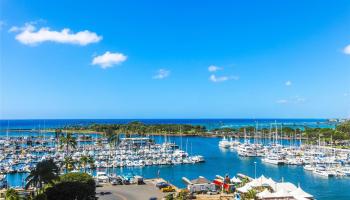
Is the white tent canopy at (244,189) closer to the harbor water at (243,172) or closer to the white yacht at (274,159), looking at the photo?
the harbor water at (243,172)

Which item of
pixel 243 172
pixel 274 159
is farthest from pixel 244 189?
pixel 274 159

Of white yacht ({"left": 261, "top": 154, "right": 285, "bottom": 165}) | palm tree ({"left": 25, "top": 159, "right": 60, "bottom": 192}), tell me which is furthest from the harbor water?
palm tree ({"left": 25, "top": 159, "right": 60, "bottom": 192})

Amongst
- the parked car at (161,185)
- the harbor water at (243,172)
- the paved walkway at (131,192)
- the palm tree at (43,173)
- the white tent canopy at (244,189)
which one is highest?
the palm tree at (43,173)

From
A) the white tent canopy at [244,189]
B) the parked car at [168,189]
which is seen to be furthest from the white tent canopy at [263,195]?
the parked car at [168,189]

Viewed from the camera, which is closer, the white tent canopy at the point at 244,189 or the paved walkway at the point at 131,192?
the white tent canopy at the point at 244,189

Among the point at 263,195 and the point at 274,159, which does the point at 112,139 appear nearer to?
the point at 274,159

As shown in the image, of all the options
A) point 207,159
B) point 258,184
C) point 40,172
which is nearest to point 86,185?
point 40,172

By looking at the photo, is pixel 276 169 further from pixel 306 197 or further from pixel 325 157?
pixel 306 197

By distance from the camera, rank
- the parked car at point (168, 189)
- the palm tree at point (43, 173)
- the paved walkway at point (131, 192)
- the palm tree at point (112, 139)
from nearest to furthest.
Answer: the palm tree at point (43, 173)
the paved walkway at point (131, 192)
the parked car at point (168, 189)
the palm tree at point (112, 139)
